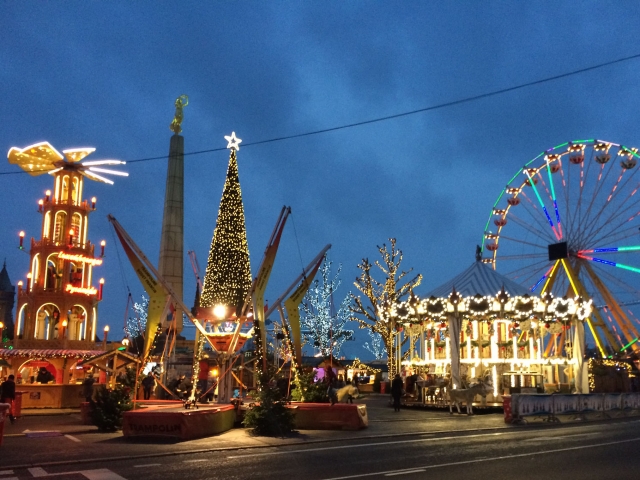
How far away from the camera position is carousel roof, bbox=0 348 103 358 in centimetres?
3064

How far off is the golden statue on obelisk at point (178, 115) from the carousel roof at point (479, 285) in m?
40.5

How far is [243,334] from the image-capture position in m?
22.2

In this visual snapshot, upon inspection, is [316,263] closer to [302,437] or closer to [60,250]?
[302,437]

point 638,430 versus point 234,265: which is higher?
point 234,265

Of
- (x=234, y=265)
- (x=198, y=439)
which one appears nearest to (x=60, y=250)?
(x=234, y=265)

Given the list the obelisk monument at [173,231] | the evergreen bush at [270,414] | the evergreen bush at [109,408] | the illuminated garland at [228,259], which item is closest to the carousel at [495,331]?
the illuminated garland at [228,259]

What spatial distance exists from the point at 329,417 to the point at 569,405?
8935 millimetres

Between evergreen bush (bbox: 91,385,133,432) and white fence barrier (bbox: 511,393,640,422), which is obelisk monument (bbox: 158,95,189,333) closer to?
evergreen bush (bbox: 91,385,133,432)

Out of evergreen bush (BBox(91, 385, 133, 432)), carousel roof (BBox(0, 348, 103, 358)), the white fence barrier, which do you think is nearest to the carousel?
the white fence barrier

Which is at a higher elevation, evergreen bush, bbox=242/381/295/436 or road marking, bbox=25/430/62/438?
evergreen bush, bbox=242/381/295/436

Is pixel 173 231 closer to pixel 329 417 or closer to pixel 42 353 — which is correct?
pixel 42 353

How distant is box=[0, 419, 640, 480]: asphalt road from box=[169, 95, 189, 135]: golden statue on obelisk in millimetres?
51765

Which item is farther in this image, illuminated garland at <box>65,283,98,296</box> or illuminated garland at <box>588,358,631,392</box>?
illuminated garland at <box>588,358,631,392</box>

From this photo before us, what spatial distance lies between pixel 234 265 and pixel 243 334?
4372 millimetres
